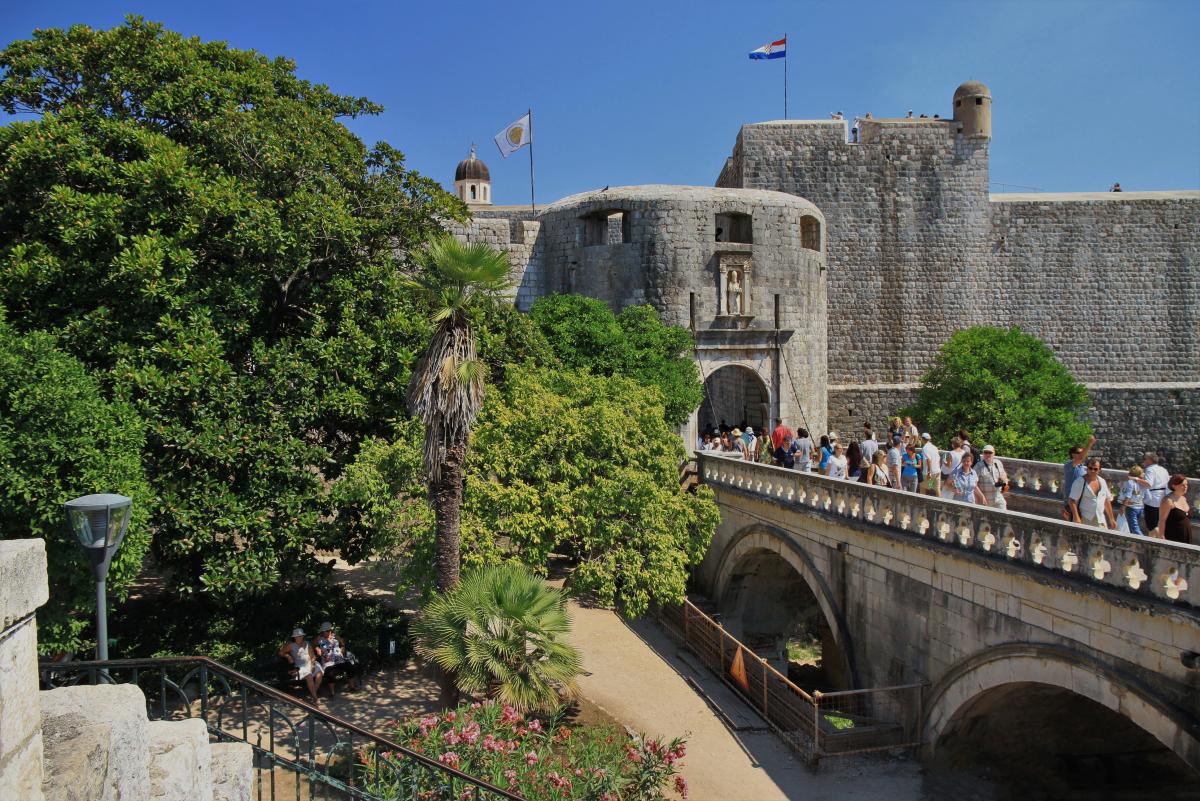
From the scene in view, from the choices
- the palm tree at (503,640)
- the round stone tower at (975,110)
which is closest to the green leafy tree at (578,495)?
the palm tree at (503,640)

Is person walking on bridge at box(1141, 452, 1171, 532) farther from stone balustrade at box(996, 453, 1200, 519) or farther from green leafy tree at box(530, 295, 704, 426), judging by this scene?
green leafy tree at box(530, 295, 704, 426)

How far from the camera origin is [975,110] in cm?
3033

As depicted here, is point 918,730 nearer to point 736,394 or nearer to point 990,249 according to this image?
point 736,394

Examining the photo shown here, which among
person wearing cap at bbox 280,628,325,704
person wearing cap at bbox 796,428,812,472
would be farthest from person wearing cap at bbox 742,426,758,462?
person wearing cap at bbox 280,628,325,704

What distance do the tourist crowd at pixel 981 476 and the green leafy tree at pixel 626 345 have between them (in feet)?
7.57

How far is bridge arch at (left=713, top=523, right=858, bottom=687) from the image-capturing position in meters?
15.6

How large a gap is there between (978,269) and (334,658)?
89.7ft

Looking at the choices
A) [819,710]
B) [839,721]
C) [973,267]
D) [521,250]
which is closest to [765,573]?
[839,721]

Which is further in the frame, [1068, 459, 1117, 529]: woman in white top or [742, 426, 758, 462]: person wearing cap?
[742, 426, 758, 462]: person wearing cap

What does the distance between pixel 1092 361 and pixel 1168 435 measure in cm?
364

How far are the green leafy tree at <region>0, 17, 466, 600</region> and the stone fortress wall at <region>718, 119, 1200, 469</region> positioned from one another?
19.8 metres

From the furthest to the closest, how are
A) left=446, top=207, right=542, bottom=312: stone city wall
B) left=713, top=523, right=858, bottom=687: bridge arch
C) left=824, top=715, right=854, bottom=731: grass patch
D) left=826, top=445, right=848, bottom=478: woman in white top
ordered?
1. left=446, top=207, right=542, bottom=312: stone city wall
2. left=713, top=523, right=858, bottom=687: bridge arch
3. left=826, top=445, right=848, bottom=478: woman in white top
4. left=824, top=715, right=854, bottom=731: grass patch

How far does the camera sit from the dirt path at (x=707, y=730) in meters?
11.6

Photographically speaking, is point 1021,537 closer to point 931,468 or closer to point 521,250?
point 931,468
